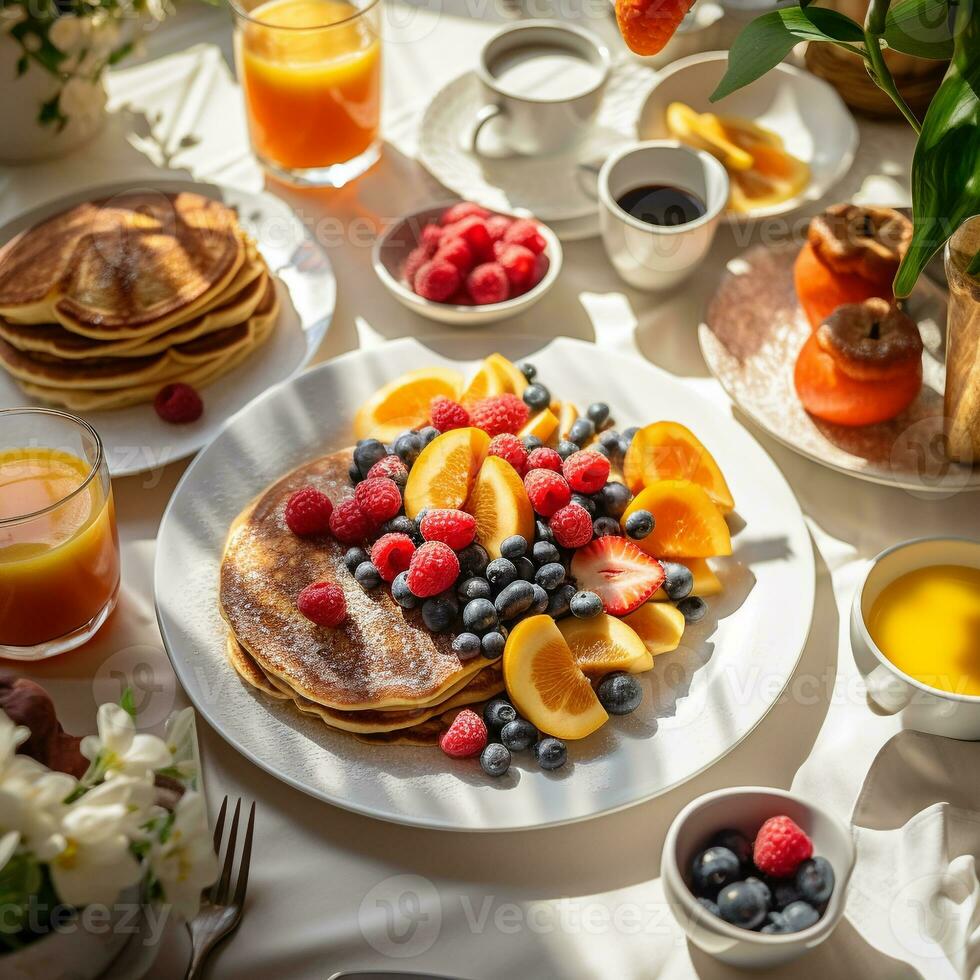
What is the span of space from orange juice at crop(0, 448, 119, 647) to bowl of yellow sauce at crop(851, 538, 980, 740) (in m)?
0.91

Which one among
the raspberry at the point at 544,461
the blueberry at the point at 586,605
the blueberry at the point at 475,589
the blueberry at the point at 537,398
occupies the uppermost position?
the raspberry at the point at 544,461

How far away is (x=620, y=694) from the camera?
1210mm

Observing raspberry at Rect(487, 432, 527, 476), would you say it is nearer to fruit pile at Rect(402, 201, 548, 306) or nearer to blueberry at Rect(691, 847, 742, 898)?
fruit pile at Rect(402, 201, 548, 306)

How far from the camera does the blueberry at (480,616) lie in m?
A: 1.23

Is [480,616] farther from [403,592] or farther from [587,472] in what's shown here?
[587,472]

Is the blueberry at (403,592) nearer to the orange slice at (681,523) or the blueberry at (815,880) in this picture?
the orange slice at (681,523)

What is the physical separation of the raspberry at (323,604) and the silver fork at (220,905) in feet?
0.74

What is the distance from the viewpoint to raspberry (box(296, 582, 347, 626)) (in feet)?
4.09

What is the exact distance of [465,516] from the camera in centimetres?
128

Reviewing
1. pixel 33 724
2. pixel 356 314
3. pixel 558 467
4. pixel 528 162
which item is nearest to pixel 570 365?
pixel 558 467

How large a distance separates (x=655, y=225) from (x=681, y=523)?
1.85 feet

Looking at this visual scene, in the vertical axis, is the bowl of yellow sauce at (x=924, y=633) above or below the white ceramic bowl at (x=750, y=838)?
below

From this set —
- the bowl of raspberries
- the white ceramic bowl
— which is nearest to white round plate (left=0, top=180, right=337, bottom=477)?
the bowl of raspberries

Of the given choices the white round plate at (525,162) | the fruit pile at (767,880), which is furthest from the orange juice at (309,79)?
the fruit pile at (767,880)
